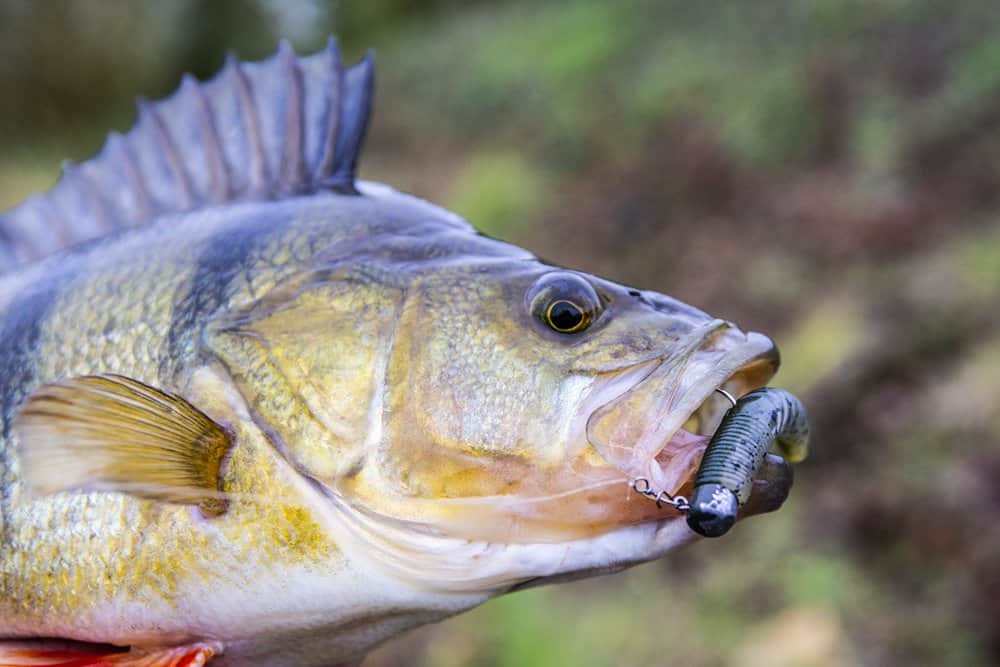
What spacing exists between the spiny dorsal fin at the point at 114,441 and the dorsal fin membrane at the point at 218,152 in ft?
1.65

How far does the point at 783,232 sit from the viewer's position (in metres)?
6.90

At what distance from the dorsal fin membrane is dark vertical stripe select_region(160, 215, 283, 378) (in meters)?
0.15

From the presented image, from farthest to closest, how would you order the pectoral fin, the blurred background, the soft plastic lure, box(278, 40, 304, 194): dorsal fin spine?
the blurred background
box(278, 40, 304, 194): dorsal fin spine
the pectoral fin
the soft plastic lure

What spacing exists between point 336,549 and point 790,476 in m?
0.67

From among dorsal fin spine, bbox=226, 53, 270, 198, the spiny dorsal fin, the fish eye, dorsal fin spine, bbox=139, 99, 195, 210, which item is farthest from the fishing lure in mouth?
dorsal fin spine, bbox=139, 99, 195, 210

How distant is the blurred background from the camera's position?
4.47 meters

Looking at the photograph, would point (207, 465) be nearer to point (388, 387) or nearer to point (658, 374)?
point (388, 387)

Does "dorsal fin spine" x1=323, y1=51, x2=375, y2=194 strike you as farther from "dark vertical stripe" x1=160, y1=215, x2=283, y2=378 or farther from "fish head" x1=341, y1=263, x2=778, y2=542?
"fish head" x1=341, y1=263, x2=778, y2=542

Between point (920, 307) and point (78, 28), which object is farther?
point (78, 28)

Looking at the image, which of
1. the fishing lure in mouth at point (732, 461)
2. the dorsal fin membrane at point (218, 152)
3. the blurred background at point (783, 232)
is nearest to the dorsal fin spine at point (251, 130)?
the dorsal fin membrane at point (218, 152)

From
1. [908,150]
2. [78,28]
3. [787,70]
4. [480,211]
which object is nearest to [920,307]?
[908,150]

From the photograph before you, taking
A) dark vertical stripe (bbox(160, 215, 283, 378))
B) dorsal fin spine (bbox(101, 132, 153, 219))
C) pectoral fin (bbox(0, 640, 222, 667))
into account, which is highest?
dorsal fin spine (bbox(101, 132, 153, 219))

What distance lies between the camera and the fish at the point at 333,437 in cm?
135

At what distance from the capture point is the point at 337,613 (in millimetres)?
1433
